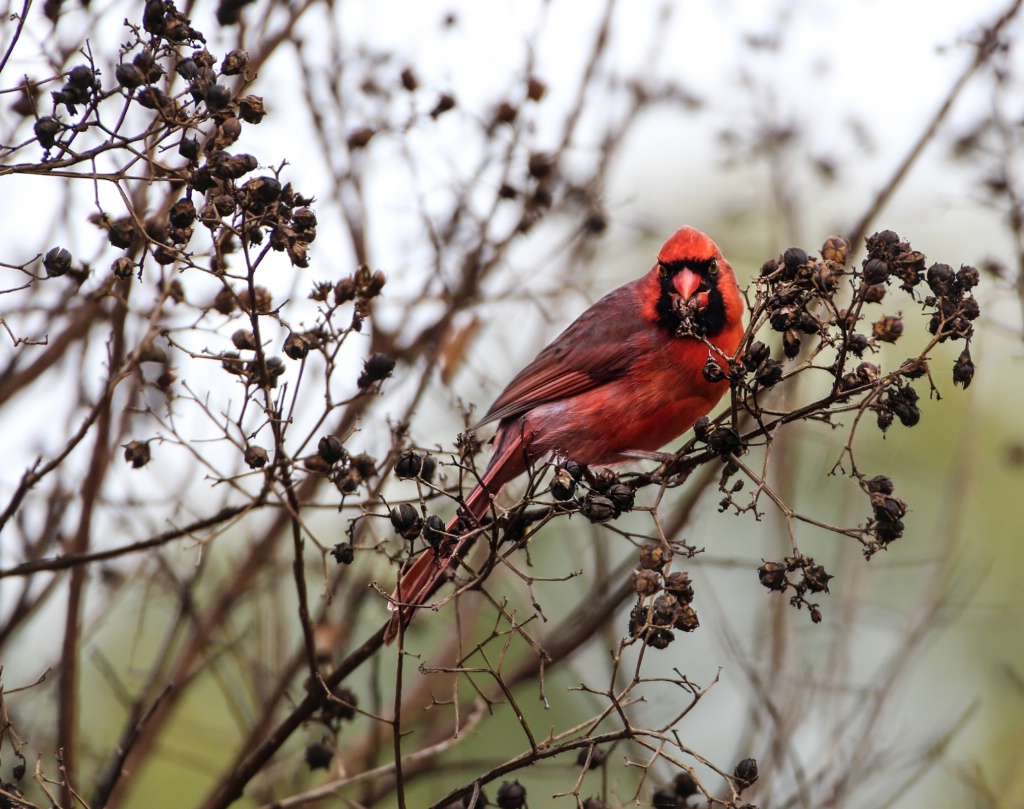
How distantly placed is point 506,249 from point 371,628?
156 centimetres

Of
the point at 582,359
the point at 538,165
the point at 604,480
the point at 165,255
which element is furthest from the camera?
the point at 582,359

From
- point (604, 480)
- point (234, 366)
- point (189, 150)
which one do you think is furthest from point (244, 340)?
point (604, 480)

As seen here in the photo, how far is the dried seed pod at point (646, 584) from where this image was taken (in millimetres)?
2168

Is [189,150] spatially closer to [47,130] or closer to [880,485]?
[47,130]

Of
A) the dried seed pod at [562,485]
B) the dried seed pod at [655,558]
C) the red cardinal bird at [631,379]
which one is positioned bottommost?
the dried seed pod at [655,558]

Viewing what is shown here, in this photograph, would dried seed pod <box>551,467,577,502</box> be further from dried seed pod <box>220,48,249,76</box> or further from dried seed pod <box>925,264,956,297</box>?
dried seed pod <box>220,48,249,76</box>

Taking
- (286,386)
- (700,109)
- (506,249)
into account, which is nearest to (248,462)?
(286,386)

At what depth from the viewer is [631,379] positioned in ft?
12.9

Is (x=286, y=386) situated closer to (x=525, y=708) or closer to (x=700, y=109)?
(x=700, y=109)

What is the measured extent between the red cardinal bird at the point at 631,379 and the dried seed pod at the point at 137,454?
1.07 meters

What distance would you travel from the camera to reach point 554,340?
4.42 m

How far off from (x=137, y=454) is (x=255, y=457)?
1.65ft

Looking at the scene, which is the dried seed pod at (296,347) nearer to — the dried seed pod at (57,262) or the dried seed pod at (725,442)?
the dried seed pod at (57,262)

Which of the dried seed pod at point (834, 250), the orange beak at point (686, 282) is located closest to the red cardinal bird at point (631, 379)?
the orange beak at point (686, 282)
